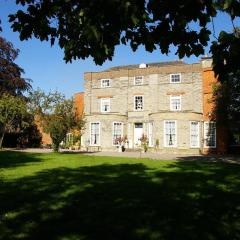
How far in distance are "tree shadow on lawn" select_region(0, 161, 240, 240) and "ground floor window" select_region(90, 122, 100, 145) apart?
2843 centimetres

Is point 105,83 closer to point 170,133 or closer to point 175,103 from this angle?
point 175,103

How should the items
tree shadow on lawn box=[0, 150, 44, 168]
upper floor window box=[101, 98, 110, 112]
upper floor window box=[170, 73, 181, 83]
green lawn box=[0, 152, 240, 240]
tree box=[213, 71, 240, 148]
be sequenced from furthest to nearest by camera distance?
upper floor window box=[101, 98, 110, 112] → upper floor window box=[170, 73, 181, 83] → tree box=[213, 71, 240, 148] → tree shadow on lawn box=[0, 150, 44, 168] → green lawn box=[0, 152, 240, 240]

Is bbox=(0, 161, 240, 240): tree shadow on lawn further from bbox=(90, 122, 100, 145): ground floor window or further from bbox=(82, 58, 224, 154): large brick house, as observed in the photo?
bbox=(90, 122, 100, 145): ground floor window

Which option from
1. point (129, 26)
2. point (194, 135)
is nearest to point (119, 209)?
point (129, 26)

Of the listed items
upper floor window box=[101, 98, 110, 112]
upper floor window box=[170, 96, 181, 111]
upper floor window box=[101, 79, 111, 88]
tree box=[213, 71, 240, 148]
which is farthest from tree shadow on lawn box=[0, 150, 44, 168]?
upper floor window box=[101, 79, 111, 88]

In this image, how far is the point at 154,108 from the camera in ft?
140

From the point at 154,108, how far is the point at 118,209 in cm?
3394

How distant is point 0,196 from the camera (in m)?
10.5

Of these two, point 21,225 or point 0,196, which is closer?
point 21,225

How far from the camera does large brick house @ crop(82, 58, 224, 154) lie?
128ft

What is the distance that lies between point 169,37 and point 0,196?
654cm

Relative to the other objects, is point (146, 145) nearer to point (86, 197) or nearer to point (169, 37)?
point (86, 197)

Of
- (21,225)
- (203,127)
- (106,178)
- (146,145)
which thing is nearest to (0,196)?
(21,225)

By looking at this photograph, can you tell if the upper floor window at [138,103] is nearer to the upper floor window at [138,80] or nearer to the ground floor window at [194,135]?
the upper floor window at [138,80]
